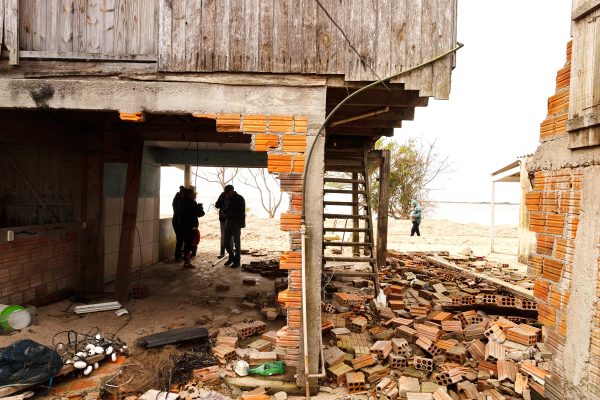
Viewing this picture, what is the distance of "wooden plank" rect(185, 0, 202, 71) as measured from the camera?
4.28 metres

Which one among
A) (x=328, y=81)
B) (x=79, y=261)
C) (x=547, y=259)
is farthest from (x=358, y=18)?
(x=79, y=261)

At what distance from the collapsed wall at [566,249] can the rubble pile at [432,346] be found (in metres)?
0.37

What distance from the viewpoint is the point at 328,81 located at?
4.31m

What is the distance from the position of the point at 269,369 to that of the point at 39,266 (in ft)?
15.2

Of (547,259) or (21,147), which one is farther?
(21,147)

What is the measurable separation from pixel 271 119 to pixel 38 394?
395cm

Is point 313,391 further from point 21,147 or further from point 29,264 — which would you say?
point 21,147

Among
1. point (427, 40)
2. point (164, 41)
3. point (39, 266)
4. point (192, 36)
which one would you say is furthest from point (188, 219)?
point (427, 40)

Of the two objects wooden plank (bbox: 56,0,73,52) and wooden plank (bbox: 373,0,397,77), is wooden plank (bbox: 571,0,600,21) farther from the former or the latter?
wooden plank (bbox: 56,0,73,52)

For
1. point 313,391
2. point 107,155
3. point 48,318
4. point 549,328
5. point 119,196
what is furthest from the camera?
point 119,196

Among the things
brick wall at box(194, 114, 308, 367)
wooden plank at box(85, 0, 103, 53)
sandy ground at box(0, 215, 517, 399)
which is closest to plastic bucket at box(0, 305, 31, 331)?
sandy ground at box(0, 215, 517, 399)

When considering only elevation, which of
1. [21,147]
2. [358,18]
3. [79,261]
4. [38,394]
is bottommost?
[38,394]

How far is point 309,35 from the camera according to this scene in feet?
14.0

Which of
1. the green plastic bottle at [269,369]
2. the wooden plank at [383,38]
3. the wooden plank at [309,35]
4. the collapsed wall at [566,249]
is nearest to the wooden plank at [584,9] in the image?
the collapsed wall at [566,249]
